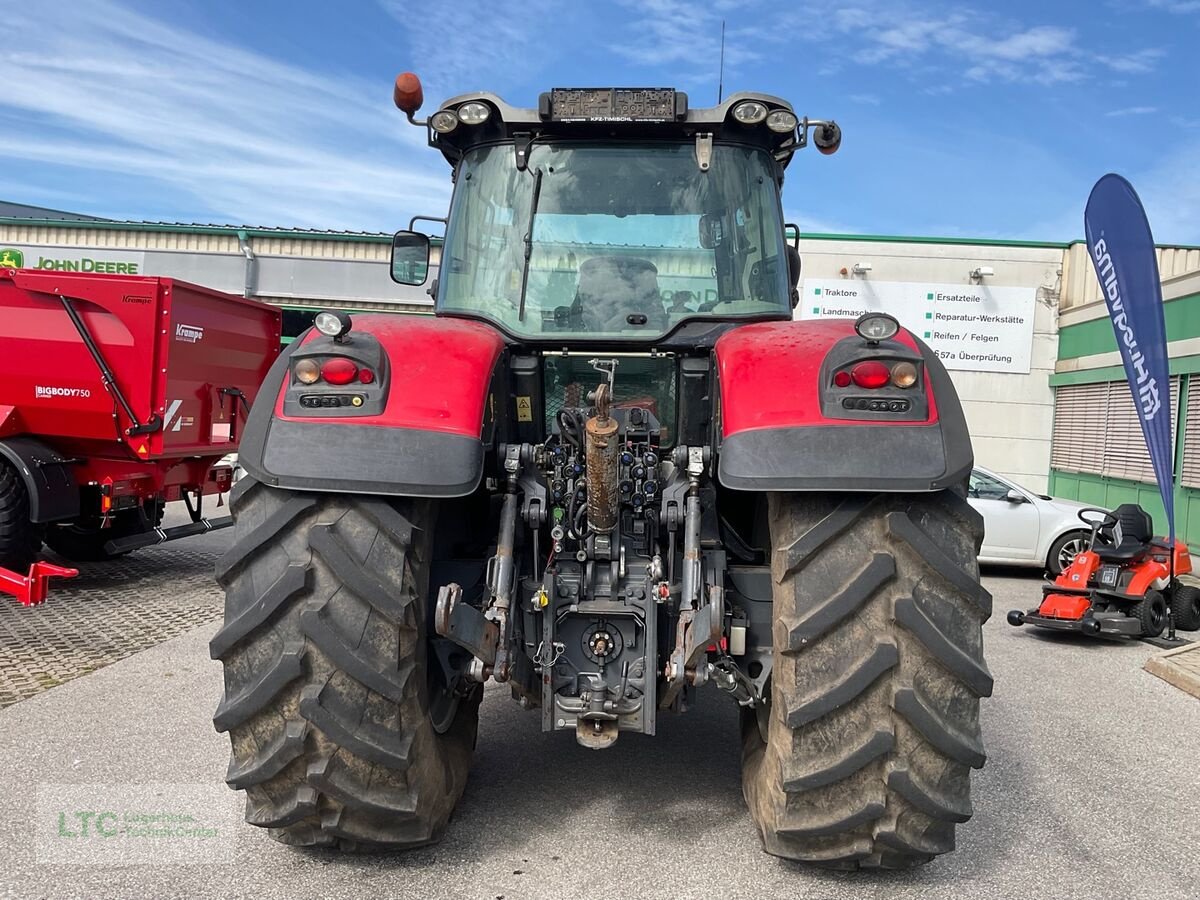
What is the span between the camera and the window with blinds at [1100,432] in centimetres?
1298

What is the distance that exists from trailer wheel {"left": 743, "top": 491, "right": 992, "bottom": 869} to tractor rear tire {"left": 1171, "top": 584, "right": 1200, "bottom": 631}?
22.1 feet

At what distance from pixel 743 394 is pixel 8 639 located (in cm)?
591

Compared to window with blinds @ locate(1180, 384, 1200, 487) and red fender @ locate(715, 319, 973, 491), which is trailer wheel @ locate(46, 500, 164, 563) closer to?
red fender @ locate(715, 319, 973, 491)

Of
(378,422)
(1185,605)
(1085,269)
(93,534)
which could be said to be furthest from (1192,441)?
(93,534)

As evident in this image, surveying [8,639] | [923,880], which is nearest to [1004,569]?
[923,880]

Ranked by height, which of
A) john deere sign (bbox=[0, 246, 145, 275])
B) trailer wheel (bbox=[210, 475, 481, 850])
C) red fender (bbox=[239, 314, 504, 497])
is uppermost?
john deere sign (bbox=[0, 246, 145, 275])

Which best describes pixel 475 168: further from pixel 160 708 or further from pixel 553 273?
pixel 160 708

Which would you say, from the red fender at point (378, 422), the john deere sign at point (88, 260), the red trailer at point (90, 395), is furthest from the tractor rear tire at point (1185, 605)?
the john deere sign at point (88, 260)

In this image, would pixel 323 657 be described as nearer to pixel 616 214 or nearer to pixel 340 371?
pixel 340 371

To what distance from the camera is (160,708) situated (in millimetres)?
5125

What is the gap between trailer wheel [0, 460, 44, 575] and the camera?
7.31m

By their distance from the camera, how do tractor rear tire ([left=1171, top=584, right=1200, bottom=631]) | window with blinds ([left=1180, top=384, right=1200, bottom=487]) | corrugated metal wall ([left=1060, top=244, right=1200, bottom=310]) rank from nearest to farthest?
tractor rear tire ([left=1171, top=584, right=1200, bottom=631]) < window with blinds ([left=1180, top=384, right=1200, bottom=487]) < corrugated metal wall ([left=1060, top=244, right=1200, bottom=310])

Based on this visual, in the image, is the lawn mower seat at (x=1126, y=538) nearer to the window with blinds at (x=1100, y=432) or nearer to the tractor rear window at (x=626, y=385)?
the window with blinds at (x=1100, y=432)

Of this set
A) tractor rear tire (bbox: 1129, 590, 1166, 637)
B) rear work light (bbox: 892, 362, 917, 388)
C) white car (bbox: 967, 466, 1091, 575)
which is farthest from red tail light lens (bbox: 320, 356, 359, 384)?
white car (bbox: 967, 466, 1091, 575)
